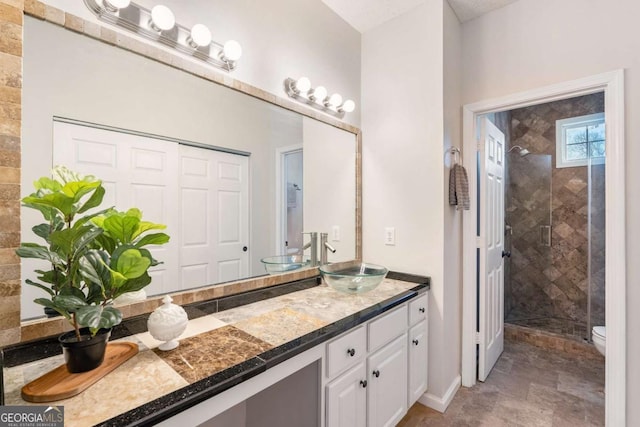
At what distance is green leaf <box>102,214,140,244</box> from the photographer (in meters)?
0.89

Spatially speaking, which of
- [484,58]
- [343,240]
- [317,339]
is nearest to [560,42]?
[484,58]

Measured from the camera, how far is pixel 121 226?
901 millimetres

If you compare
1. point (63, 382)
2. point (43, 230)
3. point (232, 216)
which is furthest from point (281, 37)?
point (63, 382)

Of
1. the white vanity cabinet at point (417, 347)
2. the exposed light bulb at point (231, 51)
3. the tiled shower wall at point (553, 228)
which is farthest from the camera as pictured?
the tiled shower wall at point (553, 228)

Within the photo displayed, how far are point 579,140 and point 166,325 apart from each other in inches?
170

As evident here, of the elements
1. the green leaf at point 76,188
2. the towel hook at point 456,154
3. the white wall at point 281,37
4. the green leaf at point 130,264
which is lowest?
the green leaf at point 130,264

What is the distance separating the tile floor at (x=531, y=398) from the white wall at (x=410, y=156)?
168 mm

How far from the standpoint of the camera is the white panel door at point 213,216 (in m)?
1.42

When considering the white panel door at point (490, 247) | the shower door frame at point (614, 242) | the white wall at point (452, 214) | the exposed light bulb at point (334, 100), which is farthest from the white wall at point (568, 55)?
the exposed light bulb at point (334, 100)

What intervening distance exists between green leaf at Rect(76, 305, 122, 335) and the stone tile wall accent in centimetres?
36

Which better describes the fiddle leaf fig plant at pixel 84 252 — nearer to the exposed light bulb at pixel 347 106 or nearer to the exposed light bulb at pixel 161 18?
the exposed light bulb at pixel 161 18

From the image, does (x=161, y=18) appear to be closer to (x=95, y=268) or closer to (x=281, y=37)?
(x=281, y=37)

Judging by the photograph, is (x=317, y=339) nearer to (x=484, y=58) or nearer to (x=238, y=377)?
(x=238, y=377)

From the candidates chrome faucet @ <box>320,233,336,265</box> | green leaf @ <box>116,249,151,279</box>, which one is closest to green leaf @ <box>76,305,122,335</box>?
green leaf @ <box>116,249,151,279</box>
